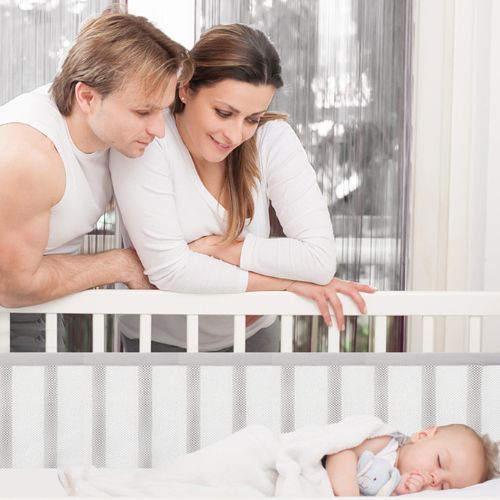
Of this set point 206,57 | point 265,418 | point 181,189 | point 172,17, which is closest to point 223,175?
point 181,189

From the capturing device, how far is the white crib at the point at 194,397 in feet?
4.34

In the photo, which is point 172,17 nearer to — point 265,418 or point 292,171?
point 292,171

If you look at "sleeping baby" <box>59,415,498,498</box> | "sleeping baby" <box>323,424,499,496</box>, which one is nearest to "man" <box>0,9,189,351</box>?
"sleeping baby" <box>59,415,498,498</box>

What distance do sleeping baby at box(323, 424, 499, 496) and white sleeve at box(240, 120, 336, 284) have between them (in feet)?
1.18

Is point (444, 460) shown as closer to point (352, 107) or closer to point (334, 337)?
point (334, 337)

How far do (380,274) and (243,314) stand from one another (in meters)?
0.73

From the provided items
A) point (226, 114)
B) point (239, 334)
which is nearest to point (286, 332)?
point (239, 334)

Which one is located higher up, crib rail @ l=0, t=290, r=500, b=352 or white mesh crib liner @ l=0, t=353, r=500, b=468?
crib rail @ l=0, t=290, r=500, b=352

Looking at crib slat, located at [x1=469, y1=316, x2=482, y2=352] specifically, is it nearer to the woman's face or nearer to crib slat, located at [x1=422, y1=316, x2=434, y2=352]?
crib slat, located at [x1=422, y1=316, x2=434, y2=352]

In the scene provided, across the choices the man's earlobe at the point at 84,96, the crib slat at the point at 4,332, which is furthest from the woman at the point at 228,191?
the crib slat at the point at 4,332

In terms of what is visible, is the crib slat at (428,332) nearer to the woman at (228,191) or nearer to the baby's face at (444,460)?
the woman at (228,191)

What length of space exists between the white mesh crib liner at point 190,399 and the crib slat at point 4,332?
105 millimetres

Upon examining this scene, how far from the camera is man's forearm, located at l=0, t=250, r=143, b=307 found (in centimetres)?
137

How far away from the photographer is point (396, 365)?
4.57ft
